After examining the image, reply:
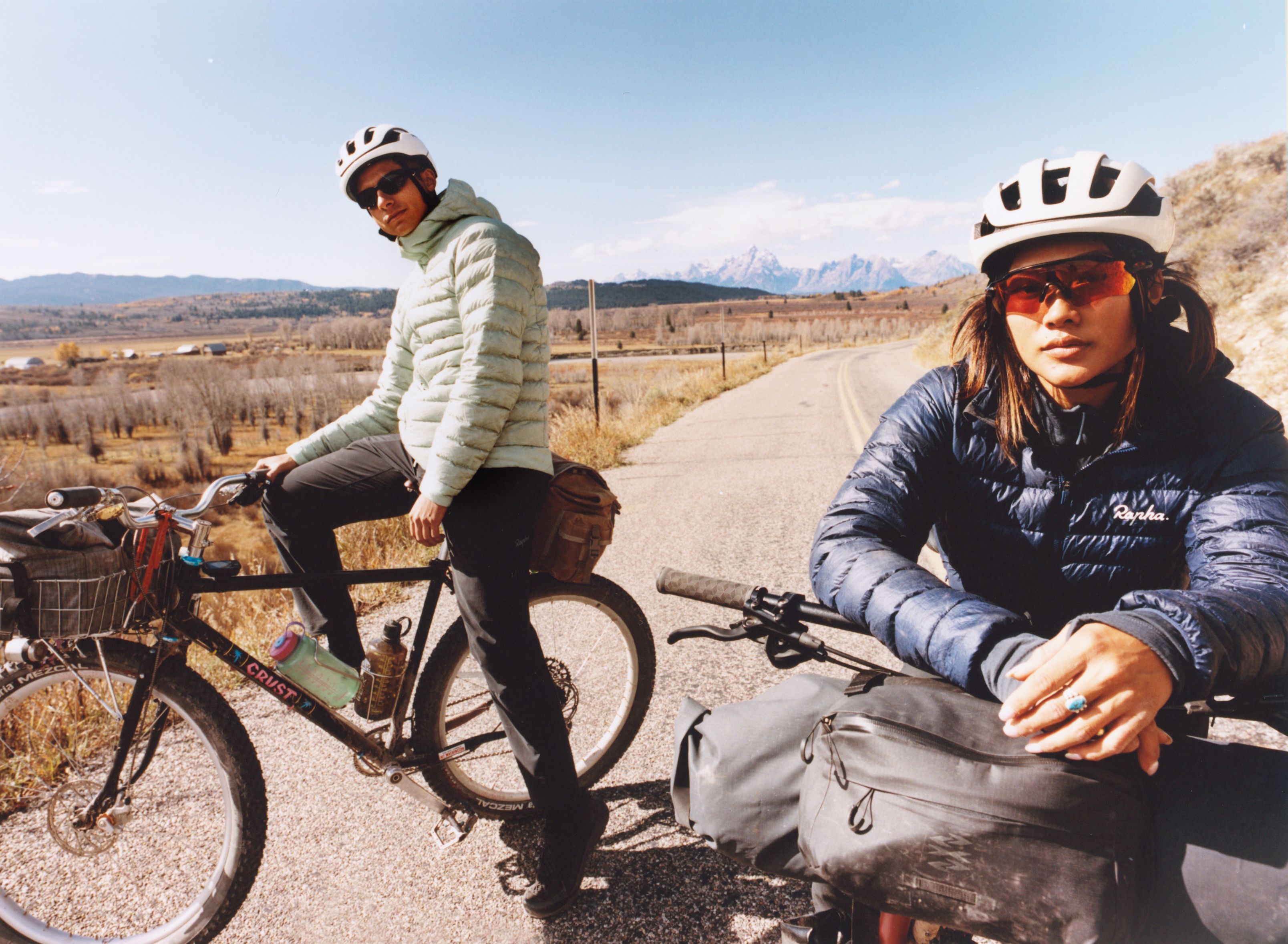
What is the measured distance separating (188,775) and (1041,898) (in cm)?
222

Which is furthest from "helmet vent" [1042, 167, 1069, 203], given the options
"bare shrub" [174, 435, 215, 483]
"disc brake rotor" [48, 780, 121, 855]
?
"bare shrub" [174, 435, 215, 483]

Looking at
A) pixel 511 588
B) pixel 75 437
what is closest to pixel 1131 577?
pixel 511 588

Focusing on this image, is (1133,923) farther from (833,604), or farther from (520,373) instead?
(520,373)

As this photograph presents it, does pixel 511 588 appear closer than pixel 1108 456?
No

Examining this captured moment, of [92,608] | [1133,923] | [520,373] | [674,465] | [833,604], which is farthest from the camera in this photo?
[674,465]

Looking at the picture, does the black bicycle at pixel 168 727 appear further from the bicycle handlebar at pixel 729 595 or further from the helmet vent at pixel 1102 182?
the helmet vent at pixel 1102 182

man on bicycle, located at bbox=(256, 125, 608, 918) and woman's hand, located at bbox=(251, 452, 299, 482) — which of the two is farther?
woman's hand, located at bbox=(251, 452, 299, 482)

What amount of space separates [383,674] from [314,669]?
8.1 inches

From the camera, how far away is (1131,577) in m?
1.47

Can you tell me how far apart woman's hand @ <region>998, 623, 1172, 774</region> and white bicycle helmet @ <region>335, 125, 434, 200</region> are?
2.07 m

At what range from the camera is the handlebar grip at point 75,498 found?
5.32 feet

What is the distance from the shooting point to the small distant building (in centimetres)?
8600

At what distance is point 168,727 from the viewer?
6.40ft

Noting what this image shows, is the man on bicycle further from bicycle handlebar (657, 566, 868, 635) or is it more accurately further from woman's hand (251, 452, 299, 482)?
bicycle handlebar (657, 566, 868, 635)
